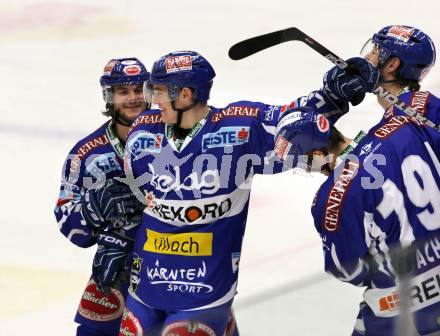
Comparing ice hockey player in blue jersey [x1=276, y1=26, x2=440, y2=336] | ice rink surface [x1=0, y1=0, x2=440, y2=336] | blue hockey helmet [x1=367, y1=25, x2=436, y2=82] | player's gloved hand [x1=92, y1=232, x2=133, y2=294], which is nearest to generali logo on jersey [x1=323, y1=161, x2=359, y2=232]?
ice hockey player in blue jersey [x1=276, y1=26, x2=440, y2=336]

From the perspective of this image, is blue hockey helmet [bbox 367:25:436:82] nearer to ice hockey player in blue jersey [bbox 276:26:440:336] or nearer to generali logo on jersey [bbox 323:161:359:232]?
ice hockey player in blue jersey [bbox 276:26:440:336]

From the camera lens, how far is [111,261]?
14.4 ft

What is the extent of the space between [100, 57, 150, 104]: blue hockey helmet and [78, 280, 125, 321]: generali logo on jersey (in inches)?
30.5

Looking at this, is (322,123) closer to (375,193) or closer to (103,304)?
(375,193)

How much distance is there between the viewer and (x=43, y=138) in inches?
269

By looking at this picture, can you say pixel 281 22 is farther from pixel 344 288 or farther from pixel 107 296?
pixel 344 288

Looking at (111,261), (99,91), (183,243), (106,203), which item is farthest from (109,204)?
(99,91)

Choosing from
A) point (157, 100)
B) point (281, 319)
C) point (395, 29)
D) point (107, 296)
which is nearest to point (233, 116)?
point (157, 100)

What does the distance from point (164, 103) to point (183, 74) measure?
0.13 metres

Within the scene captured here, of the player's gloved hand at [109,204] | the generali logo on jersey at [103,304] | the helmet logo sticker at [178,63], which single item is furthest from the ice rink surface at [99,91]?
the helmet logo sticker at [178,63]

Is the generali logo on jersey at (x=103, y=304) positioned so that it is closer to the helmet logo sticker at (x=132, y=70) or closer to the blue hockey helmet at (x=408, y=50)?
the helmet logo sticker at (x=132, y=70)

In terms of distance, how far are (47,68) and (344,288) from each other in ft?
16.0

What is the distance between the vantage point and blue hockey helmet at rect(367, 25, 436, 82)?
4.05m

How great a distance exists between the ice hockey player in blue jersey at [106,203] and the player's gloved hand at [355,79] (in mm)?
1006
